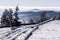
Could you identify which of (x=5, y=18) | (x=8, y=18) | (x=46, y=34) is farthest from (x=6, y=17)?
(x=46, y=34)

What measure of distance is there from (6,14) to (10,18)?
2.00 m

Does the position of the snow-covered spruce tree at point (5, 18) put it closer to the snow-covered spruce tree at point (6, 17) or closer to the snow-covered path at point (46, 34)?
the snow-covered spruce tree at point (6, 17)

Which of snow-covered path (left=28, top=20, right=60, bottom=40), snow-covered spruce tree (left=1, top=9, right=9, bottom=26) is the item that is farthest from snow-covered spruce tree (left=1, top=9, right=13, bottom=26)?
snow-covered path (left=28, top=20, right=60, bottom=40)

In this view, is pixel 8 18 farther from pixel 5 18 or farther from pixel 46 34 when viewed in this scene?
pixel 46 34

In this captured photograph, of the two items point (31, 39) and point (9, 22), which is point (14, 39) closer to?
point (31, 39)

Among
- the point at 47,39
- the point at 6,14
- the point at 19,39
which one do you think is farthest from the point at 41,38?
the point at 6,14

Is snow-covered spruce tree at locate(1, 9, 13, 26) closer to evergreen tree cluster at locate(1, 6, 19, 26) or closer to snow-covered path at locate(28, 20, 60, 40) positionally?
evergreen tree cluster at locate(1, 6, 19, 26)

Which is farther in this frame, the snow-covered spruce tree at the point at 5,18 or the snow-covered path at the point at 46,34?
the snow-covered spruce tree at the point at 5,18

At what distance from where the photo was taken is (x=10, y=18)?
33.3 m

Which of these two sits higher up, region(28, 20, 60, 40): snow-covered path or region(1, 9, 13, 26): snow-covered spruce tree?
region(28, 20, 60, 40): snow-covered path

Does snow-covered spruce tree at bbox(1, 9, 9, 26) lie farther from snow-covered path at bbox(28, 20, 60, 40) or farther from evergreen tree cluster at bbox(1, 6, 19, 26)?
snow-covered path at bbox(28, 20, 60, 40)

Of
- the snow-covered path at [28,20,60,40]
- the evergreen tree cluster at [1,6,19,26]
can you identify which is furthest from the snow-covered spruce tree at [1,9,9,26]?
the snow-covered path at [28,20,60,40]

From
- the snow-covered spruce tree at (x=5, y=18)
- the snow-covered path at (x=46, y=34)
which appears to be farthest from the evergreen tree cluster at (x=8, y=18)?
the snow-covered path at (x=46, y=34)

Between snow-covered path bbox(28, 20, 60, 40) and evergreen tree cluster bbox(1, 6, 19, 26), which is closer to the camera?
snow-covered path bbox(28, 20, 60, 40)
